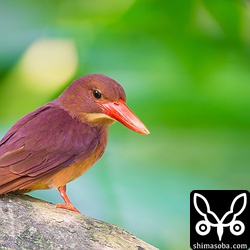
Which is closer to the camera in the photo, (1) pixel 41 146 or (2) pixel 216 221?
(1) pixel 41 146

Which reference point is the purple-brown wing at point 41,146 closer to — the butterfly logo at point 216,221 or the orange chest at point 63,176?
the orange chest at point 63,176

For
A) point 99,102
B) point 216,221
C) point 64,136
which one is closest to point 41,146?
point 64,136

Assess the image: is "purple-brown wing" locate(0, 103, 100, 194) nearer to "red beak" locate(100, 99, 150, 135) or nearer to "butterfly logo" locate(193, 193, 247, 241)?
"red beak" locate(100, 99, 150, 135)

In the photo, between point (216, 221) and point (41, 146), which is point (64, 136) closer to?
point (41, 146)

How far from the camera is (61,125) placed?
183cm

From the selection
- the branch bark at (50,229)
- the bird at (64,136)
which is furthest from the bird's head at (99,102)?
the branch bark at (50,229)

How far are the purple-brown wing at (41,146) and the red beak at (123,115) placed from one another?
0.23 feet

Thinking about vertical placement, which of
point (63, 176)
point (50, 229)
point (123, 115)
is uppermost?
point (123, 115)

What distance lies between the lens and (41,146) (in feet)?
5.85

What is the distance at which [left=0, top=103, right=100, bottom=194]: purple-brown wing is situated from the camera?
1761mm

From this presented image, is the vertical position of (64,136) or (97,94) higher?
(97,94)

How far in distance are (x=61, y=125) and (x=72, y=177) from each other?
0.45 ft

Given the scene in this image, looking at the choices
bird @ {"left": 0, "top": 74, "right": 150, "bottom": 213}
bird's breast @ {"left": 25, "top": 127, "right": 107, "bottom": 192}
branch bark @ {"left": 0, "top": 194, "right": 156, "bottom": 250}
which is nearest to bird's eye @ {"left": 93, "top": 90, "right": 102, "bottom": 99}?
bird @ {"left": 0, "top": 74, "right": 150, "bottom": 213}

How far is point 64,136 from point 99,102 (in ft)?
0.44
